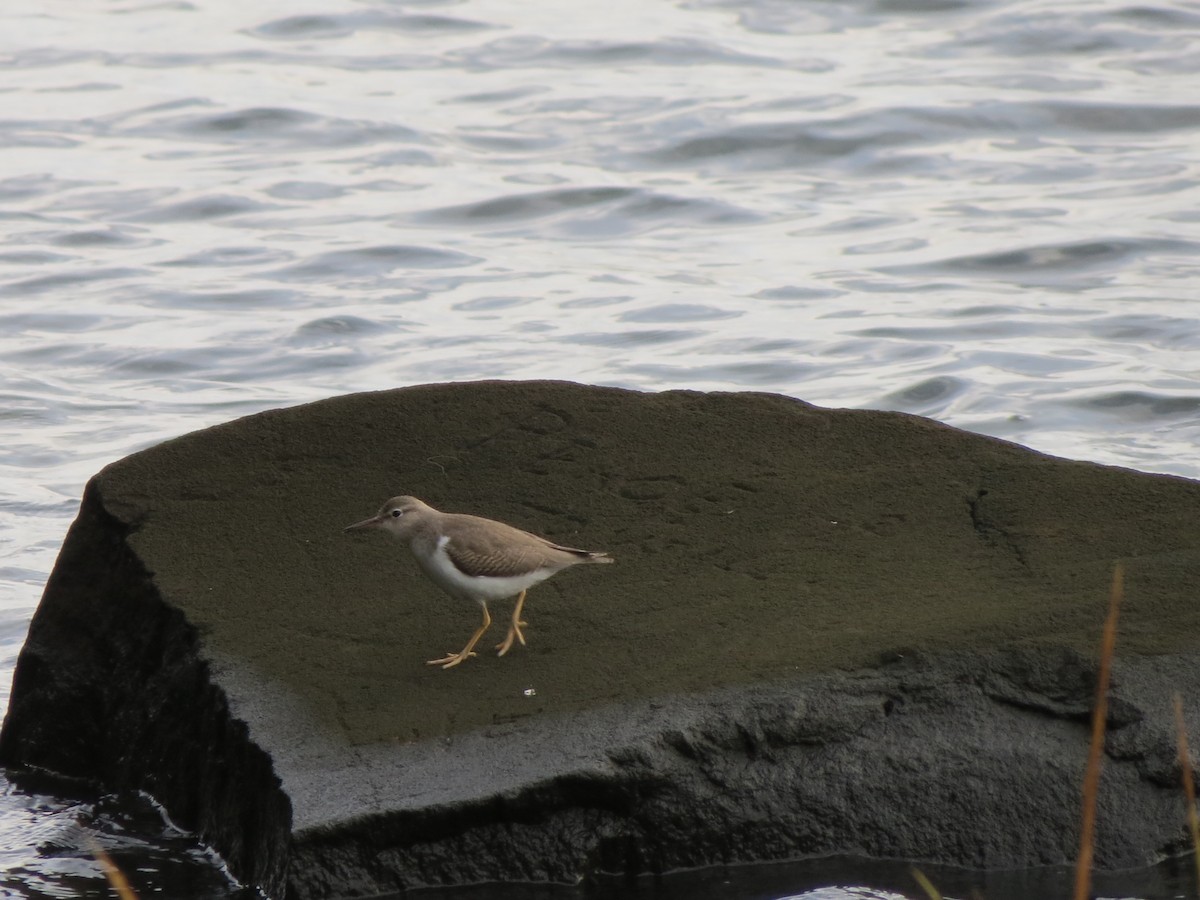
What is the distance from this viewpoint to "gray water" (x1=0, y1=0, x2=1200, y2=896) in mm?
11789

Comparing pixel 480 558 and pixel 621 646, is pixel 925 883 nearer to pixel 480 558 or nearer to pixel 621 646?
pixel 621 646

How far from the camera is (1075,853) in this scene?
16.1 feet

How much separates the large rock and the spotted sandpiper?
19 cm

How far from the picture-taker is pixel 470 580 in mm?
5445

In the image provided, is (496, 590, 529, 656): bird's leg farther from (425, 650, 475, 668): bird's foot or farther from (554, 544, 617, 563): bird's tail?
(554, 544, 617, 563): bird's tail

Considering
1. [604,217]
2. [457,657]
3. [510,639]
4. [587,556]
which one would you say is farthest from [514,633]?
[604,217]

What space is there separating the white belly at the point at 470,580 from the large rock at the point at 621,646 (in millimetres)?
225

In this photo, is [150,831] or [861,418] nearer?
[150,831]

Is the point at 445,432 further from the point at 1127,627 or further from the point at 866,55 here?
the point at 866,55

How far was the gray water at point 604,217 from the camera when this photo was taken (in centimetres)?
1179

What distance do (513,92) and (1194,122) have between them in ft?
23.4

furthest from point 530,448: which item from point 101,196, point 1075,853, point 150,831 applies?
point 101,196

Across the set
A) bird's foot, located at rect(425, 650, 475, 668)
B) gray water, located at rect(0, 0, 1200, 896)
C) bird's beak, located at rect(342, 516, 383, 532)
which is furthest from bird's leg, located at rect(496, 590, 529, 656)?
gray water, located at rect(0, 0, 1200, 896)

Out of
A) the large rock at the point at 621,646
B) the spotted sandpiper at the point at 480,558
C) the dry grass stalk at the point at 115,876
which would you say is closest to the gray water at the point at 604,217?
the large rock at the point at 621,646
